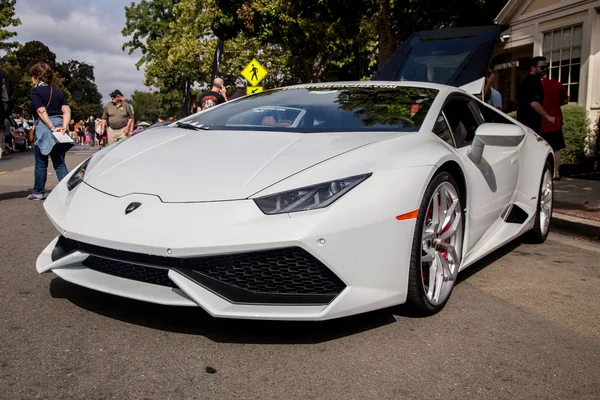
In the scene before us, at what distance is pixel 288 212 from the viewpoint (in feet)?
8.48

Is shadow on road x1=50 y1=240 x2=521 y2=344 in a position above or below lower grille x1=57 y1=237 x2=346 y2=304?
below

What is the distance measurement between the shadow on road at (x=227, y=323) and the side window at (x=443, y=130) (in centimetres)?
103

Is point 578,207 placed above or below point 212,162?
below

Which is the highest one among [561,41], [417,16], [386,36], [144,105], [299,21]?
[299,21]

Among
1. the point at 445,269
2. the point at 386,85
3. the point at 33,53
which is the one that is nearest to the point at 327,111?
the point at 386,85

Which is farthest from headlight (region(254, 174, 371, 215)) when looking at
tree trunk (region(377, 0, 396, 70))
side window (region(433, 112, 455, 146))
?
tree trunk (region(377, 0, 396, 70))

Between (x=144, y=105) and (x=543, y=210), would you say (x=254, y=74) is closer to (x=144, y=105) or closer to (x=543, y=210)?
(x=543, y=210)

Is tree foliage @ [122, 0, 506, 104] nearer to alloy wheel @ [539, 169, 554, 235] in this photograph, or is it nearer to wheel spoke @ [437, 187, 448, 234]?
alloy wheel @ [539, 169, 554, 235]

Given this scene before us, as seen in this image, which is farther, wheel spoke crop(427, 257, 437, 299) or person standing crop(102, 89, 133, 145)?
person standing crop(102, 89, 133, 145)

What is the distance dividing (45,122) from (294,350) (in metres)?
5.60

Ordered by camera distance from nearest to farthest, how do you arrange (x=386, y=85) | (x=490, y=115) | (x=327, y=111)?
(x=327, y=111) < (x=386, y=85) < (x=490, y=115)

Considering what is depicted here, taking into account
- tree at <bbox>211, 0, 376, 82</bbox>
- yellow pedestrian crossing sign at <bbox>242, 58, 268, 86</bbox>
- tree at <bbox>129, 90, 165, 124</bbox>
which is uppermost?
tree at <bbox>211, 0, 376, 82</bbox>

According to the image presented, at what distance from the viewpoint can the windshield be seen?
350 centimetres

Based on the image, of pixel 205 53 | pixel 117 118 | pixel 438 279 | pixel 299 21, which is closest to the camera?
pixel 438 279
